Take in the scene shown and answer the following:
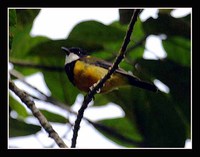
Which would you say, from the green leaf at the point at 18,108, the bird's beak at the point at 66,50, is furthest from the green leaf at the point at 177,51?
the green leaf at the point at 18,108

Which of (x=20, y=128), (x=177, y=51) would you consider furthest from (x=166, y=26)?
(x=20, y=128)

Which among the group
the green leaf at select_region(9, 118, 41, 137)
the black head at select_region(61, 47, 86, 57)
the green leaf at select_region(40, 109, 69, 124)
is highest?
the black head at select_region(61, 47, 86, 57)

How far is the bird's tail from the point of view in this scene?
141 inches

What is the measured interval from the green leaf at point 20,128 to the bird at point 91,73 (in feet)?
1.66

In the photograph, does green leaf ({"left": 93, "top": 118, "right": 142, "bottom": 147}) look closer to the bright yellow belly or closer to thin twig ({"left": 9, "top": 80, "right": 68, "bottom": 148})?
the bright yellow belly

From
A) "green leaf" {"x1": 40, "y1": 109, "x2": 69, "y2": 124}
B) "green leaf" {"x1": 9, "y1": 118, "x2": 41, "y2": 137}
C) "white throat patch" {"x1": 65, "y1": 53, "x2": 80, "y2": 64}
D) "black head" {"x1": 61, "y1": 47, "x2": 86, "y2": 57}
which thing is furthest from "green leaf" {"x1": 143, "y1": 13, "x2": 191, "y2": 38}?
"green leaf" {"x1": 9, "y1": 118, "x2": 41, "y2": 137}

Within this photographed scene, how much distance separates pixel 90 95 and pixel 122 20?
2.35ft

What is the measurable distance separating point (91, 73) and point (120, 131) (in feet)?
1.39

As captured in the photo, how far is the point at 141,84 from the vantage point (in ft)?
12.0

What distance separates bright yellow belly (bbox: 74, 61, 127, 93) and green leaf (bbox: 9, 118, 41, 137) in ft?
1.73

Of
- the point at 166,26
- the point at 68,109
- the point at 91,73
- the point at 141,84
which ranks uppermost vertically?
the point at 166,26

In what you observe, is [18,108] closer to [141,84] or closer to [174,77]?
[141,84]

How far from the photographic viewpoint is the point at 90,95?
9.89ft
